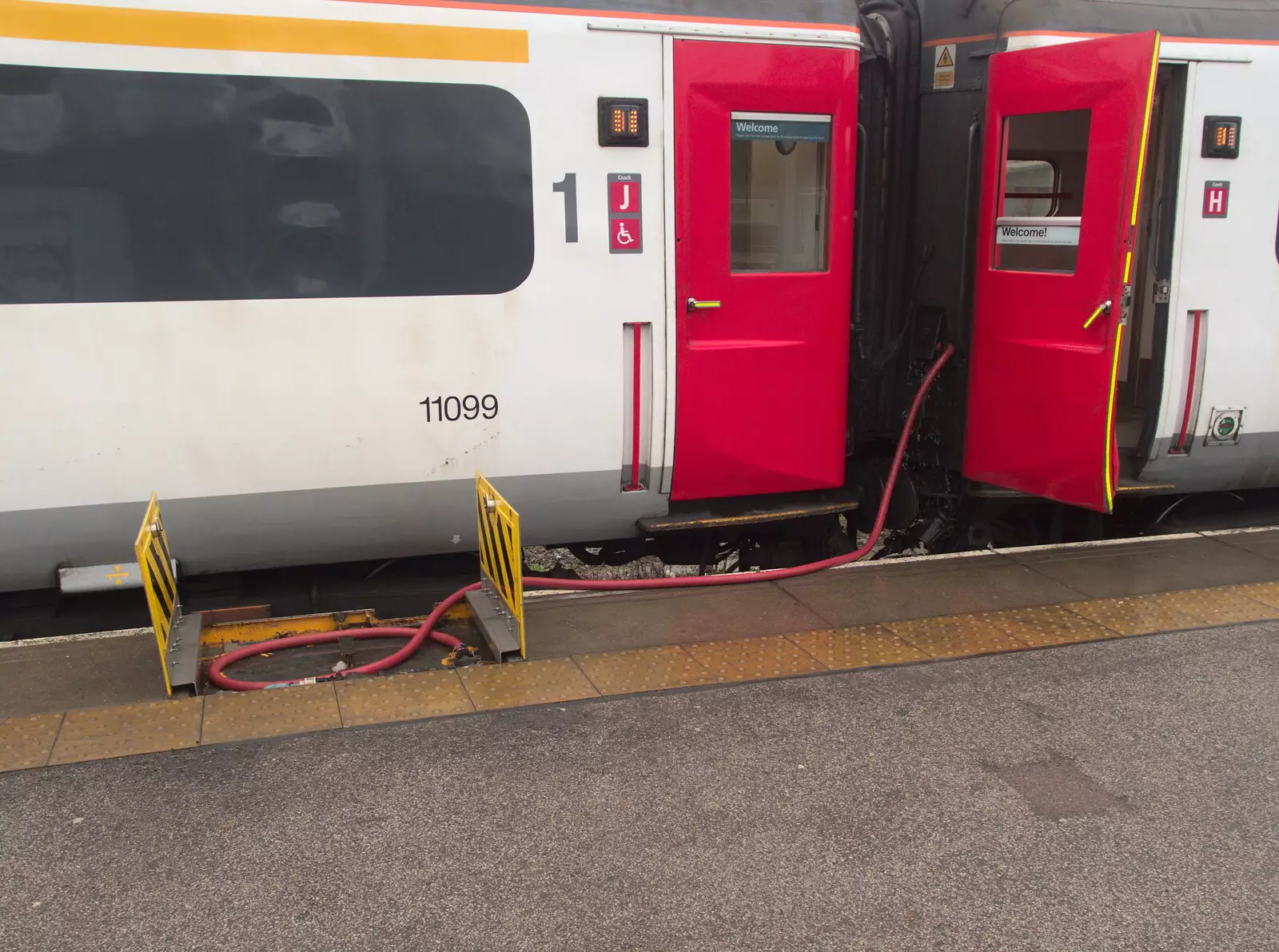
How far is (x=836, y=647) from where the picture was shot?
433 cm

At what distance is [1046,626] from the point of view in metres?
4.58

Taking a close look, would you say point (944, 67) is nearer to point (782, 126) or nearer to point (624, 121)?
point (782, 126)

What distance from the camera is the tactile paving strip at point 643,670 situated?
398 centimetres

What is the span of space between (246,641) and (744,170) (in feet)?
9.54

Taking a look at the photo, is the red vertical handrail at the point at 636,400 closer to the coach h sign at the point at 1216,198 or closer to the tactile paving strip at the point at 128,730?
the tactile paving strip at the point at 128,730

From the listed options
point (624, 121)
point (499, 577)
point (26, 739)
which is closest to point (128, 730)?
point (26, 739)

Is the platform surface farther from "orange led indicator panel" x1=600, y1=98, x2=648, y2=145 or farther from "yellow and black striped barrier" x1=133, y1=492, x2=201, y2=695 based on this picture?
"orange led indicator panel" x1=600, y1=98, x2=648, y2=145

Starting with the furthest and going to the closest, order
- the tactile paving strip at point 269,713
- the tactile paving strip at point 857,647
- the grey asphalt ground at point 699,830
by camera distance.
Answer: the tactile paving strip at point 857,647 → the tactile paving strip at point 269,713 → the grey asphalt ground at point 699,830

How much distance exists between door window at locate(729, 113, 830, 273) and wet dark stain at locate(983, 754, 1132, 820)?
2.46 meters

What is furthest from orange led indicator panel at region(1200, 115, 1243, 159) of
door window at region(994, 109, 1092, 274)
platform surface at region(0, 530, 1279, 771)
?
platform surface at region(0, 530, 1279, 771)

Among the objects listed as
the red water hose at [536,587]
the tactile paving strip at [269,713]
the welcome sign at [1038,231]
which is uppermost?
the welcome sign at [1038,231]

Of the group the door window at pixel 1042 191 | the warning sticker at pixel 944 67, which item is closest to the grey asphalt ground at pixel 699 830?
the door window at pixel 1042 191

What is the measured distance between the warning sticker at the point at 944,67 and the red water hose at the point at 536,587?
129 cm

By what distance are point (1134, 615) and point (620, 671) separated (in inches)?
90.9
